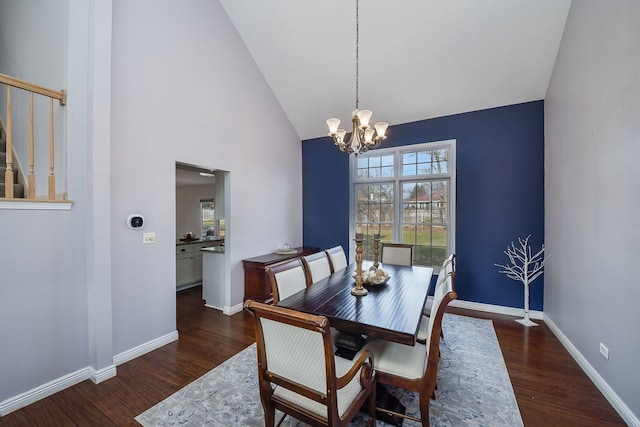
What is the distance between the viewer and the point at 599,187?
2252 millimetres

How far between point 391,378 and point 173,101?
3428 mm

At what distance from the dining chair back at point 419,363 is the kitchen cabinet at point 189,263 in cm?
408

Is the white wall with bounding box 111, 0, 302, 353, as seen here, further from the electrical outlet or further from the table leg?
the electrical outlet

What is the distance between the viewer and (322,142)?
17.0 ft

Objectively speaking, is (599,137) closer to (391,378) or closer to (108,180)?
(391,378)

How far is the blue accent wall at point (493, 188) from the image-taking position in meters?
3.64

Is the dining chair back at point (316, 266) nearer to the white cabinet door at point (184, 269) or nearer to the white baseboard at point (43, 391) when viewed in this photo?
the white baseboard at point (43, 391)

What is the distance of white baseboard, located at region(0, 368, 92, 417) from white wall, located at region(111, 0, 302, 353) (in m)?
0.30

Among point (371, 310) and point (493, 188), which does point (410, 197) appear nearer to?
point (493, 188)

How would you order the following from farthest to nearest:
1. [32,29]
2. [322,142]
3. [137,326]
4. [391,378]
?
[322,142]
[32,29]
[137,326]
[391,378]

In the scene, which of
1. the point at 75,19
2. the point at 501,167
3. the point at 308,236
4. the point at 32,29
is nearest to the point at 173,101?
the point at 75,19

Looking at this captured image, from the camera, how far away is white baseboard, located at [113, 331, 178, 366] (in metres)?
2.52

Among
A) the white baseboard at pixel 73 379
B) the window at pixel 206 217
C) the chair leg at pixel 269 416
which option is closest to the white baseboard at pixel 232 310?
the white baseboard at pixel 73 379

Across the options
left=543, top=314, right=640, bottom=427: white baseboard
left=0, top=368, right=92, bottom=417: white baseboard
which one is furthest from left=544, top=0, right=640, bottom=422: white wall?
left=0, top=368, right=92, bottom=417: white baseboard
